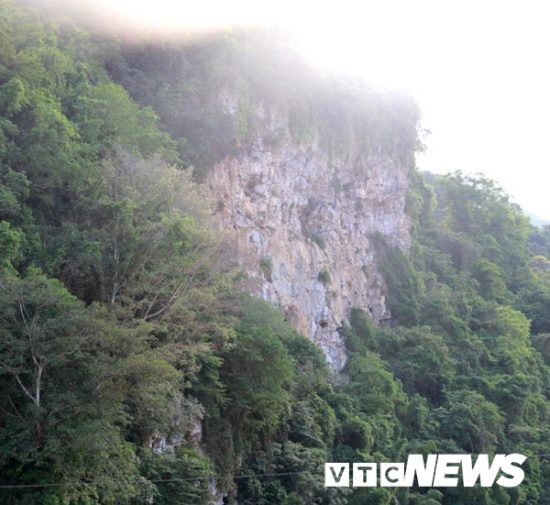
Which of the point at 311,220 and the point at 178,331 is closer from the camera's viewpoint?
the point at 178,331

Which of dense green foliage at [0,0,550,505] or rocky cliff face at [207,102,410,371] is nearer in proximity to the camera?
dense green foliage at [0,0,550,505]

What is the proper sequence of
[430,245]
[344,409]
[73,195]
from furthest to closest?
[430,245] < [344,409] < [73,195]

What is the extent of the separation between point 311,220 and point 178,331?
1372 cm

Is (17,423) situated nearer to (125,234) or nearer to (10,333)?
(10,333)

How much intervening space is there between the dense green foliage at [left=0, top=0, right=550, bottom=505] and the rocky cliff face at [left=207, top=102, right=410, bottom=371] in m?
0.76

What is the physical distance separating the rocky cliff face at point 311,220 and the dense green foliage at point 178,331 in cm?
76

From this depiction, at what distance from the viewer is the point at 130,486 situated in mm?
11141

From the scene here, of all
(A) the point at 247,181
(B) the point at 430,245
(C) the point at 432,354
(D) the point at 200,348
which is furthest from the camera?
(B) the point at 430,245

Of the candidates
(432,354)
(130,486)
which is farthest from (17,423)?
(432,354)

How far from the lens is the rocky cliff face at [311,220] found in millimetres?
22906

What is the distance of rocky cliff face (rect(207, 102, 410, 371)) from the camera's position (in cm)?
2291

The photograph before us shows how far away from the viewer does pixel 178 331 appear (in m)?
14.3

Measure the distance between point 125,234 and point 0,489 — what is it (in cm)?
559

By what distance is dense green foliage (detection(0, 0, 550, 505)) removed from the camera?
1090 centimetres
